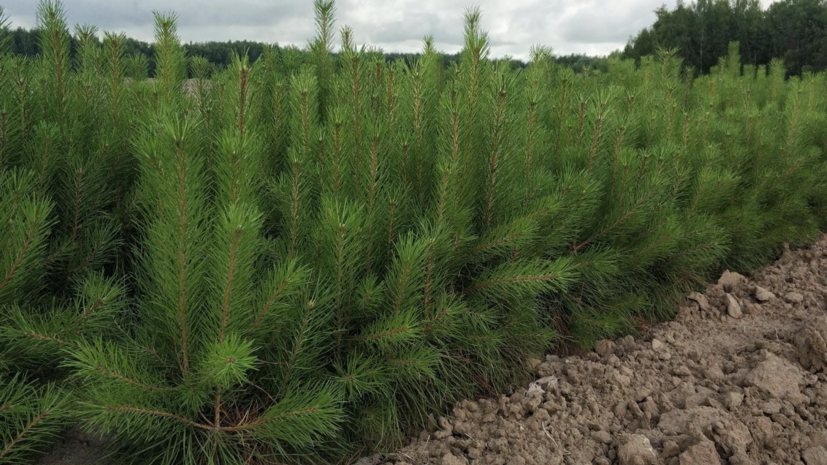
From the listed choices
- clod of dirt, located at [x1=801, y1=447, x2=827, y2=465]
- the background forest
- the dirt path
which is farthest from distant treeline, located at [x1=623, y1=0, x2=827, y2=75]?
clod of dirt, located at [x1=801, y1=447, x2=827, y2=465]

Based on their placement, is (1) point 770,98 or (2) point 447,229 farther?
(1) point 770,98

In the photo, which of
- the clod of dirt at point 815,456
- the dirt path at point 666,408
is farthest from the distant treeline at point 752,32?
the clod of dirt at point 815,456

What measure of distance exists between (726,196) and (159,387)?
3320 millimetres

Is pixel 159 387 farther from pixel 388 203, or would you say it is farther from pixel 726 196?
pixel 726 196

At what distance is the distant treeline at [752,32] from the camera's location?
54.2 feet

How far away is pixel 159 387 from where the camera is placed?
1.74m

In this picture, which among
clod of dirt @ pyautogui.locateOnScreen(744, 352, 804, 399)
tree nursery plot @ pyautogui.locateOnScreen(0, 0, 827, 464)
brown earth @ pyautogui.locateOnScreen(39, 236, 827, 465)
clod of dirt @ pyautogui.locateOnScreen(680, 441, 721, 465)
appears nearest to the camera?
tree nursery plot @ pyautogui.locateOnScreen(0, 0, 827, 464)

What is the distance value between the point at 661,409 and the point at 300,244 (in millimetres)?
1524

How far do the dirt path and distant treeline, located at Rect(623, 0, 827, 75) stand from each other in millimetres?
15046

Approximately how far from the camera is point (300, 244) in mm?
2068

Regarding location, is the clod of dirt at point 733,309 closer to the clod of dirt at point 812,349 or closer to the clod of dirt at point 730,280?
the clod of dirt at point 730,280

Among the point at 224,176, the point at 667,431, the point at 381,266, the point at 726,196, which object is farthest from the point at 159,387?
the point at 726,196

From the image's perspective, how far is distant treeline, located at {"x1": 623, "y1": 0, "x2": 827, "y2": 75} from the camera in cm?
1652

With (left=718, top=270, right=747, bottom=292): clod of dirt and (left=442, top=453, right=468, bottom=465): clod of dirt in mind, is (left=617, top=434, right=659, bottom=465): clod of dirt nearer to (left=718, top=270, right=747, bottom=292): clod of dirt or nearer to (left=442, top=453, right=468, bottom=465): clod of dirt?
(left=442, top=453, right=468, bottom=465): clod of dirt
